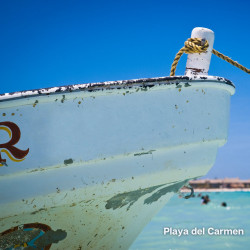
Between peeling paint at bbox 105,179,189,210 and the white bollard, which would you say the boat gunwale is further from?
peeling paint at bbox 105,179,189,210

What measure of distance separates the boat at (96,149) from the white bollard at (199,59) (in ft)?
0.88

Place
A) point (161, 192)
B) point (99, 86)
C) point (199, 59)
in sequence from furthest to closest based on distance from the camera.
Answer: point (199, 59) < point (161, 192) < point (99, 86)

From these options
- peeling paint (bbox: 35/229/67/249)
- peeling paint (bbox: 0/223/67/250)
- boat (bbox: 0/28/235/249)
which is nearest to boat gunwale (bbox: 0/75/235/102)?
boat (bbox: 0/28/235/249)

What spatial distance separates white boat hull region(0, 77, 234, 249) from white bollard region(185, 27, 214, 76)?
0.28m

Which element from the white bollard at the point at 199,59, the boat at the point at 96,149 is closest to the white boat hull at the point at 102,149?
the boat at the point at 96,149

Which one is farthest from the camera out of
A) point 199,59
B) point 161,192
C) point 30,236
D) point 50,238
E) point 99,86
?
point 199,59

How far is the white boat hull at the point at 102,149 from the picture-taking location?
1979mm

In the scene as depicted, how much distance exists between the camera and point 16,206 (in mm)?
2062

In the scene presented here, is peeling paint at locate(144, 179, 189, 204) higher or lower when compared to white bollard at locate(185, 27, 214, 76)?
lower

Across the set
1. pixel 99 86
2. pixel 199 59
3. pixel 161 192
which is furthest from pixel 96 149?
pixel 199 59

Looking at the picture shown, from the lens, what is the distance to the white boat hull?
1.98 m

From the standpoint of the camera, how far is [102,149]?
6.84 ft

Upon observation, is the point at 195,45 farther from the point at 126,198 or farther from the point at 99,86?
the point at 126,198

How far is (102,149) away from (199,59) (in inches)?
44.3
